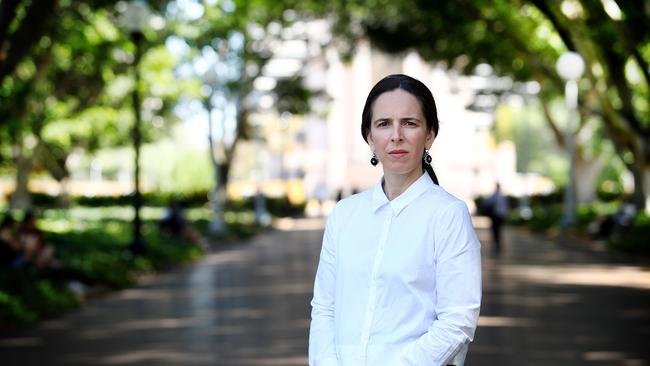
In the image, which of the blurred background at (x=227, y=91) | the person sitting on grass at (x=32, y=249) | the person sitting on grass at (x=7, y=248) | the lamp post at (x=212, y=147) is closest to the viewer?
the person sitting on grass at (x=7, y=248)

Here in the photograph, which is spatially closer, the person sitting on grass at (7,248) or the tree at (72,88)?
the person sitting on grass at (7,248)

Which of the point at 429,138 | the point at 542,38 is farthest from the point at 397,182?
the point at 542,38

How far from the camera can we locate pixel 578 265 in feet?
77.5

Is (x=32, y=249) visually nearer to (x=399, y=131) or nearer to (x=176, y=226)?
(x=176, y=226)

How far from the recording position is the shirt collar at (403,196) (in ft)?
11.3

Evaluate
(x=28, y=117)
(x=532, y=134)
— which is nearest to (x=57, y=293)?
(x=28, y=117)

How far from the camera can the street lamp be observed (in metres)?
29.2

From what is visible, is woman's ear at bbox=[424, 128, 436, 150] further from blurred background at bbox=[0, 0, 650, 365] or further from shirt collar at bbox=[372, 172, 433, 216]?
blurred background at bbox=[0, 0, 650, 365]

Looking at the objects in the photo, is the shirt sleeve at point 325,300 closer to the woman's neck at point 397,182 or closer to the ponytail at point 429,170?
the woman's neck at point 397,182

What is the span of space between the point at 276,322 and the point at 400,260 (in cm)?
1034

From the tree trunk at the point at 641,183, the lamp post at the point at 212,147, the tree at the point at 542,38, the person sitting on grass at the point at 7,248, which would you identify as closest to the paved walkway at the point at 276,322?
the person sitting on grass at the point at 7,248

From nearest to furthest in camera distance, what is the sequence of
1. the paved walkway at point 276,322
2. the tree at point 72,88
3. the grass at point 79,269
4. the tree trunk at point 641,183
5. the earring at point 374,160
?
the earring at point 374,160
the paved walkway at point 276,322
the grass at point 79,269
the tree at point 72,88
the tree trunk at point 641,183

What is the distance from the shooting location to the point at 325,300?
3594mm

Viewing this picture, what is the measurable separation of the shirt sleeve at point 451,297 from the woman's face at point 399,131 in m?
0.24
